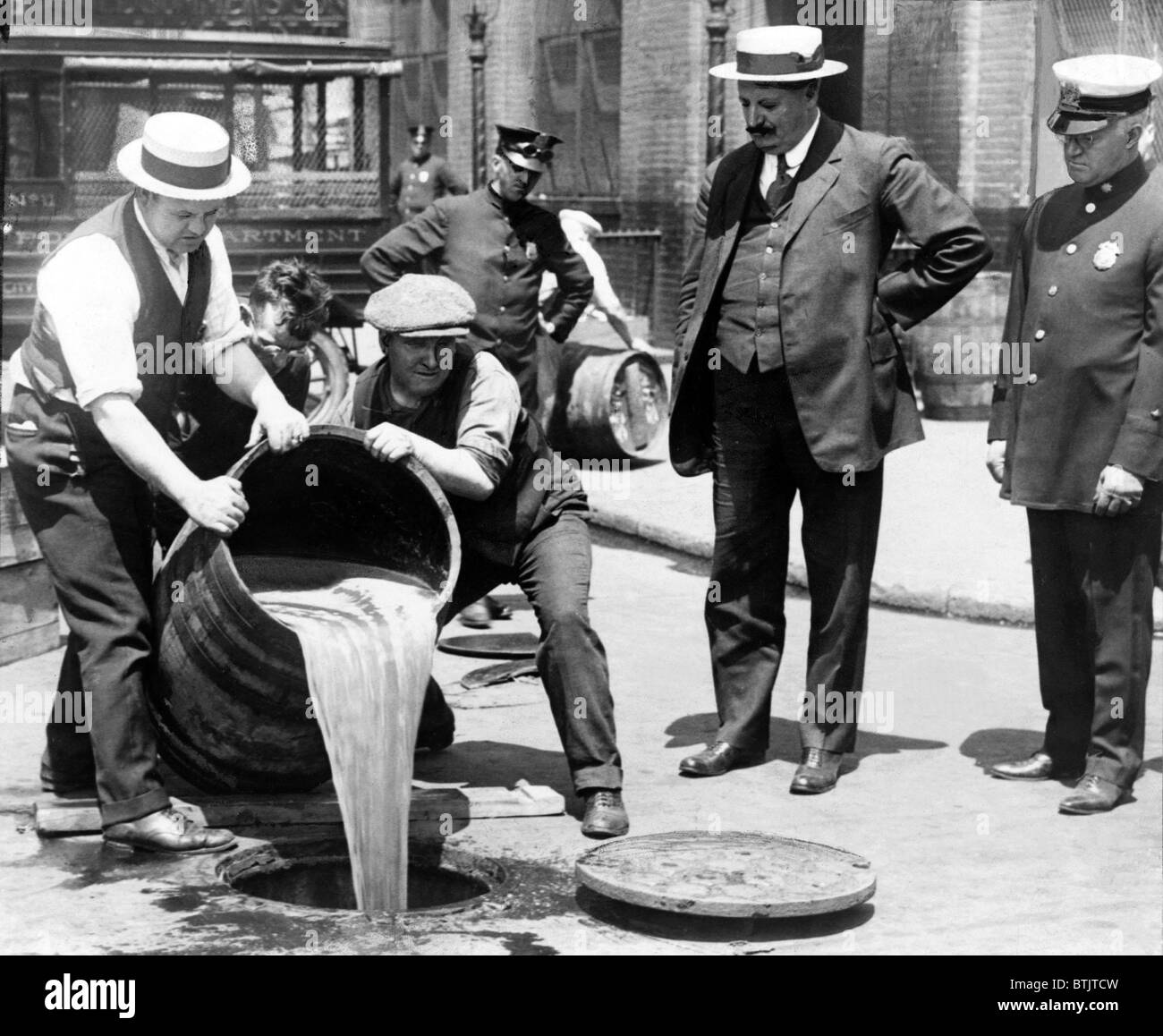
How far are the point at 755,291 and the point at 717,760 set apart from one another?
1.48 meters

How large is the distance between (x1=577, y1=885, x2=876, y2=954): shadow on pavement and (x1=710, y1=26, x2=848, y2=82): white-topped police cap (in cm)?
261

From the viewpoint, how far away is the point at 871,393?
6.37 metres

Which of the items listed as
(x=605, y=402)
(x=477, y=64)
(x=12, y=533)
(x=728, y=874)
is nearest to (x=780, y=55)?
(x=728, y=874)

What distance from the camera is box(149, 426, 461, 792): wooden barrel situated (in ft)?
17.8

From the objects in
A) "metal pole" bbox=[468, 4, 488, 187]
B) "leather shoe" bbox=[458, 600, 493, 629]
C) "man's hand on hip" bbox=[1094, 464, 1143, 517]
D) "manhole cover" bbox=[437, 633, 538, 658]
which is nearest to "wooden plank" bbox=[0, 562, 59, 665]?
"manhole cover" bbox=[437, 633, 538, 658]

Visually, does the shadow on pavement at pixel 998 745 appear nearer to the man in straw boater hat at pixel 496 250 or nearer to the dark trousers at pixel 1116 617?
the dark trousers at pixel 1116 617

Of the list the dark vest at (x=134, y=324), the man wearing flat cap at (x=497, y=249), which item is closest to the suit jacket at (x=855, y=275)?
the dark vest at (x=134, y=324)

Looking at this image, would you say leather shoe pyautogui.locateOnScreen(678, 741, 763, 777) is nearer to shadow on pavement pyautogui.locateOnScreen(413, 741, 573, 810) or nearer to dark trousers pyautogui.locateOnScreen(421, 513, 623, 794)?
shadow on pavement pyautogui.locateOnScreen(413, 741, 573, 810)

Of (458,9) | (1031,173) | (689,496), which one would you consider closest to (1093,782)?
(689,496)

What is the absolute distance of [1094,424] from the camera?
20.4 feet

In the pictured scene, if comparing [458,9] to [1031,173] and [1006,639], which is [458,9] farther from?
[1006,639]

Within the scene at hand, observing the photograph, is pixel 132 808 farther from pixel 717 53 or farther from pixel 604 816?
pixel 717 53

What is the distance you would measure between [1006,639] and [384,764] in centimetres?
383
